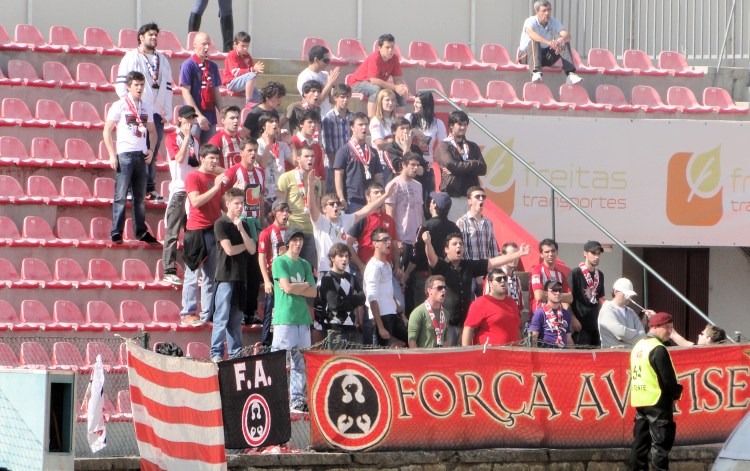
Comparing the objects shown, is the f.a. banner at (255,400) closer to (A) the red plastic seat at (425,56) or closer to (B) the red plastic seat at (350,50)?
(B) the red plastic seat at (350,50)

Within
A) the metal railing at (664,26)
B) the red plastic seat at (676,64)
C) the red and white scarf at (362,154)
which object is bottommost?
the red and white scarf at (362,154)

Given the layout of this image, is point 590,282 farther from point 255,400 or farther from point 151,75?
point 151,75

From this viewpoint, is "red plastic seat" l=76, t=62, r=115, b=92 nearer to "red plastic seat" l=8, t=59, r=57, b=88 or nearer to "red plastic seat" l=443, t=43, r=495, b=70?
"red plastic seat" l=8, t=59, r=57, b=88

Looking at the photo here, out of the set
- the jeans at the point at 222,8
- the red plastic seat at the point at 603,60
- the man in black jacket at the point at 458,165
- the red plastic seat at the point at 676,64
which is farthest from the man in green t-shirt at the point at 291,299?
the red plastic seat at the point at 676,64

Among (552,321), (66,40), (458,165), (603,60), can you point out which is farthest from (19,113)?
(603,60)

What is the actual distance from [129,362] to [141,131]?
430 centimetres

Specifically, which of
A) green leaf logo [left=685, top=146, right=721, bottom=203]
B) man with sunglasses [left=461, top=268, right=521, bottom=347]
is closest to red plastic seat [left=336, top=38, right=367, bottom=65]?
green leaf logo [left=685, top=146, right=721, bottom=203]

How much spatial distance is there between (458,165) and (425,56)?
4167mm

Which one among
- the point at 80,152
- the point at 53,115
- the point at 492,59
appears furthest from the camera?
the point at 492,59

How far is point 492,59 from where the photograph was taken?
20094mm

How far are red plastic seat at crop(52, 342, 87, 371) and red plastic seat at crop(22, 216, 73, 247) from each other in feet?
7.87

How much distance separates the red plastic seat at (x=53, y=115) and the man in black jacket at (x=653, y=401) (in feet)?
25.0

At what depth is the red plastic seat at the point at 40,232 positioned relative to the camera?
1561cm

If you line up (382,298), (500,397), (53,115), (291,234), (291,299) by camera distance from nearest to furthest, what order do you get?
(500,397) → (291,299) → (291,234) → (382,298) → (53,115)
